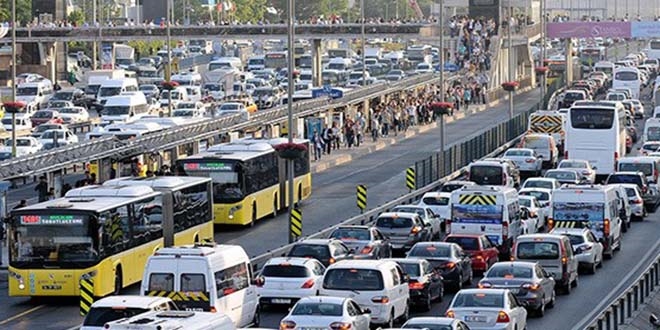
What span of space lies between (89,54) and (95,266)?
5441 inches

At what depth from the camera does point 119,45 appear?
17538cm

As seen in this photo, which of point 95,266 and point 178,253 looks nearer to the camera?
point 178,253

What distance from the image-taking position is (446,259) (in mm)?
42469

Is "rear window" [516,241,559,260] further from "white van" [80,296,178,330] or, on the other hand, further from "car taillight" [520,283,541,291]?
"white van" [80,296,178,330]

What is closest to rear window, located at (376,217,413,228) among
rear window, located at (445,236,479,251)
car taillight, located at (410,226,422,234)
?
car taillight, located at (410,226,422,234)

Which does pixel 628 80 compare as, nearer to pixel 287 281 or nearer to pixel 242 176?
pixel 242 176

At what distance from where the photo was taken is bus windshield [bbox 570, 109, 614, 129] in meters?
70.3

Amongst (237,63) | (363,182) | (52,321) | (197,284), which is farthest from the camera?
(237,63)

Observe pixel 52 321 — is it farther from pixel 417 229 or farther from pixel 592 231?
pixel 592 231

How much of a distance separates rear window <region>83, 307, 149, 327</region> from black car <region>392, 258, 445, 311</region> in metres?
9.33

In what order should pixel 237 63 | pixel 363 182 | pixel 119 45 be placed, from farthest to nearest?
pixel 119 45 → pixel 237 63 → pixel 363 182

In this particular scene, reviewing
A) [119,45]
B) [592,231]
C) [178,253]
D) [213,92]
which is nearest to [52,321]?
[178,253]

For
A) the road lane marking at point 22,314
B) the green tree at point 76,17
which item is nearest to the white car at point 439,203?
the road lane marking at point 22,314

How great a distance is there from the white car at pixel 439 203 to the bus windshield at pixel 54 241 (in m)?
15.9
